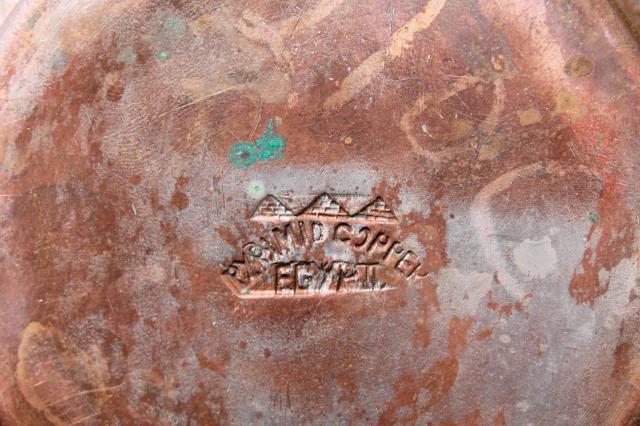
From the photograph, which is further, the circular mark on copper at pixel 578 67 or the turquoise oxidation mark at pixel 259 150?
the circular mark on copper at pixel 578 67

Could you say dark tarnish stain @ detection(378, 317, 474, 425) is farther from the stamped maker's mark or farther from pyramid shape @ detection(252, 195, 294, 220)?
pyramid shape @ detection(252, 195, 294, 220)

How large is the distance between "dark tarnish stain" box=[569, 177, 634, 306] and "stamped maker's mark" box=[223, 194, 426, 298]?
906 millimetres

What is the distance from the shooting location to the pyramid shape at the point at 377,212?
7.45ft

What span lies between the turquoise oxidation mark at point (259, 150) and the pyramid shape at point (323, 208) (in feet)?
0.96

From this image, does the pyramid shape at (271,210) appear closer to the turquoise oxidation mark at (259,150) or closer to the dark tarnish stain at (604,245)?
the turquoise oxidation mark at (259,150)

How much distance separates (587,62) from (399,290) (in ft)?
5.30

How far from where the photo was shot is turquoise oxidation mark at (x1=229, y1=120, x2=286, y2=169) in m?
2.26

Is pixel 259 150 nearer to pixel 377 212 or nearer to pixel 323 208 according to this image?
pixel 323 208

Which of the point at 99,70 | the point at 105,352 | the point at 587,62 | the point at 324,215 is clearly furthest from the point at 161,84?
the point at 587,62

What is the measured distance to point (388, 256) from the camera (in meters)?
2.27

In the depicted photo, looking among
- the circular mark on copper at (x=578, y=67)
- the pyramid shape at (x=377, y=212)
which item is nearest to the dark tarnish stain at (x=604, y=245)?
the circular mark on copper at (x=578, y=67)

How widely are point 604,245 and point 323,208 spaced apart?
153cm

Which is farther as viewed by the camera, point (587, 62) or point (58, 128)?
point (587, 62)

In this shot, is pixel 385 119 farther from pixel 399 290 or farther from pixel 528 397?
pixel 528 397
